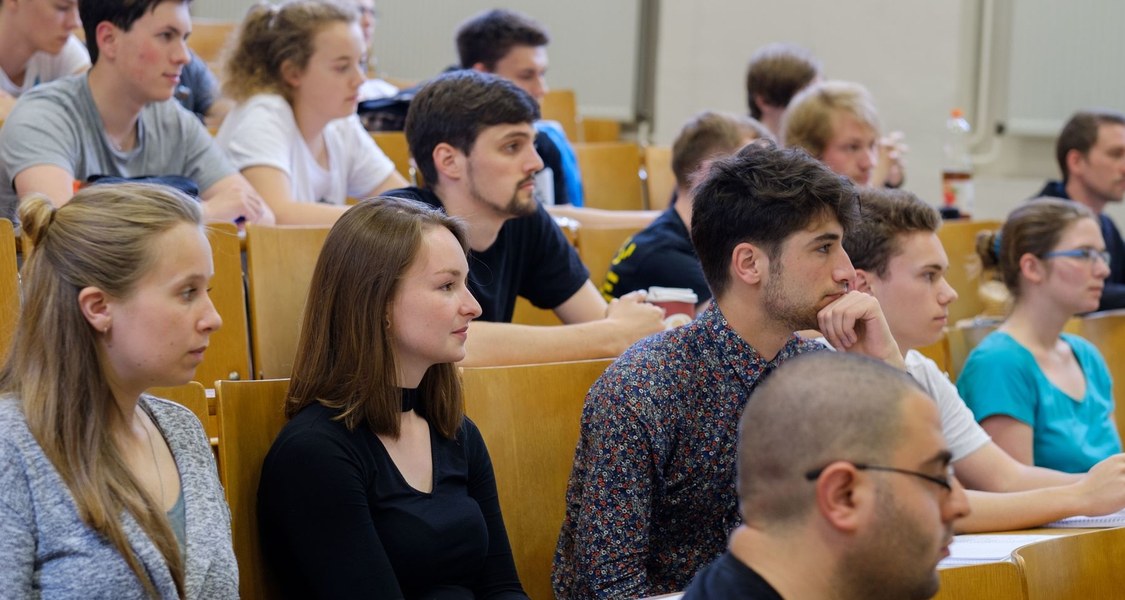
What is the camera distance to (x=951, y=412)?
257 centimetres

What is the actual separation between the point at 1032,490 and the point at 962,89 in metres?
3.85

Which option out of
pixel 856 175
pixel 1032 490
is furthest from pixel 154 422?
pixel 856 175

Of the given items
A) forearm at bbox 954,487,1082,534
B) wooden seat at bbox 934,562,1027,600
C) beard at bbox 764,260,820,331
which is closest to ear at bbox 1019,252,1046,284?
forearm at bbox 954,487,1082,534

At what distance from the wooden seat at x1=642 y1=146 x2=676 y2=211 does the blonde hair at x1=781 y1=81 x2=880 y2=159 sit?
1.18 m

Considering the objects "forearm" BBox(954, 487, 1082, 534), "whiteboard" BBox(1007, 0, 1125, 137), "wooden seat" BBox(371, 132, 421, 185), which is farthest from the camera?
"whiteboard" BBox(1007, 0, 1125, 137)

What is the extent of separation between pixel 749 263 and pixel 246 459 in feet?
2.83

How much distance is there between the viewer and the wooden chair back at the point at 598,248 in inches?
139

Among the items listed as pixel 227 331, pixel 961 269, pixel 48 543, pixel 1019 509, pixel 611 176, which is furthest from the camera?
pixel 611 176

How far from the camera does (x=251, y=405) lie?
76.9 inches

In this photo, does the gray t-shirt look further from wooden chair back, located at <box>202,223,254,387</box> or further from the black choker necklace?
the black choker necklace

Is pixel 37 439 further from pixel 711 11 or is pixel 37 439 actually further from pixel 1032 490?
pixel 711 11

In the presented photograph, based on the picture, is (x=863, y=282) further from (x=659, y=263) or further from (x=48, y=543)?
(x=48, y=543)

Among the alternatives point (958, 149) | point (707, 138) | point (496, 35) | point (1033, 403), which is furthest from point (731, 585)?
point (958, 149)

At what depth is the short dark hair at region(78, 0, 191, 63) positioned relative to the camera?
9.55 ft
